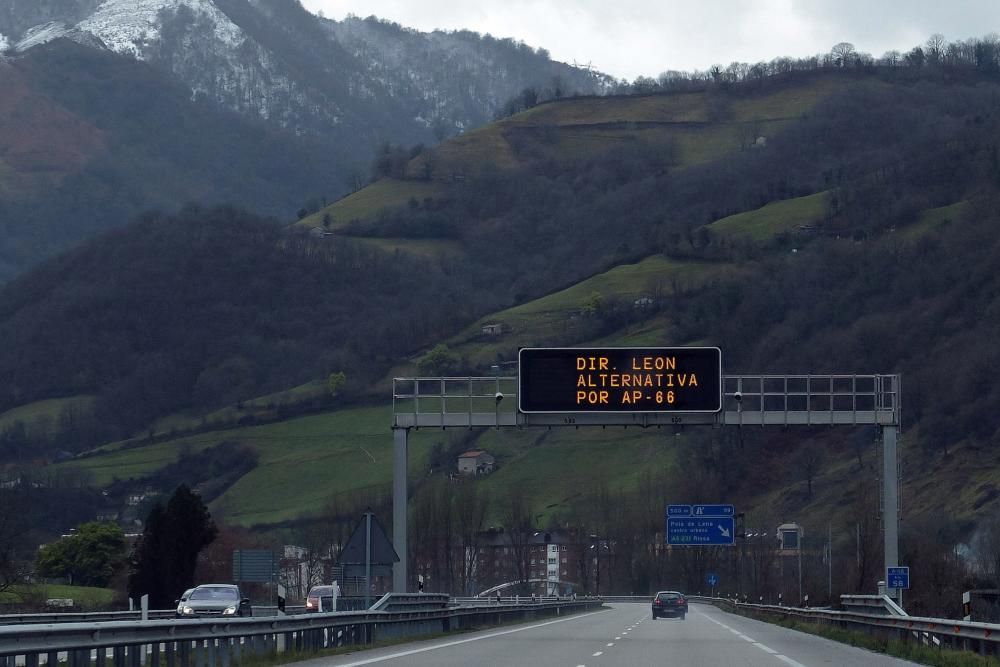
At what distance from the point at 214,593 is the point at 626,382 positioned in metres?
13.9

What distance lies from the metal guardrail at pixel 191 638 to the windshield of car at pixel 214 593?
606 cm

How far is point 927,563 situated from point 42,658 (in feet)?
144

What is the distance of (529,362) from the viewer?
50281 mm

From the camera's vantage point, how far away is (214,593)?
4462 cm

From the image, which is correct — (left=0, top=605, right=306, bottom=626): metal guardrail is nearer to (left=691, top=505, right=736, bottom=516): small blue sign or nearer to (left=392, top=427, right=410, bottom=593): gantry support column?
(left=392, top=427, right=410, bottom=593): gantry support column

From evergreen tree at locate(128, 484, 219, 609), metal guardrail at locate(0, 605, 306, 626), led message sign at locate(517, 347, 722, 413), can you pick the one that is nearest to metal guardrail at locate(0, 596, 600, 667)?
metal guardrail at locate(0, 605, 306, 626)

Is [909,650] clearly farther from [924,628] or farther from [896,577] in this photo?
[896,577]

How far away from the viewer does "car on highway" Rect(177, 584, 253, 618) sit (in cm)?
4234

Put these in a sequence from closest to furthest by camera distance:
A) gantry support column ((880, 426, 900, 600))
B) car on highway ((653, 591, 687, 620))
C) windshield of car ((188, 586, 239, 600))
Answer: windshield of car ((188, 586, 239, 600))
gantry support column ((880, 426, 900, 600))
car on highway ((653, 591, 687, 620))

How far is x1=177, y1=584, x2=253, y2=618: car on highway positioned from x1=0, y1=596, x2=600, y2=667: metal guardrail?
5.01m

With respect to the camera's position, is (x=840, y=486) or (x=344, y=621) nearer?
(x=344, y=621)

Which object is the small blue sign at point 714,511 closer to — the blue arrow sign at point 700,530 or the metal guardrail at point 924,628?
the blue arrow sign at point 700,530

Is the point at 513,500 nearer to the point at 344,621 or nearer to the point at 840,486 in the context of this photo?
the point at 840,486

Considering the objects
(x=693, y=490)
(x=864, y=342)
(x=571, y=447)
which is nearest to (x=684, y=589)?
Answer: (x=693, y=490)
